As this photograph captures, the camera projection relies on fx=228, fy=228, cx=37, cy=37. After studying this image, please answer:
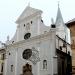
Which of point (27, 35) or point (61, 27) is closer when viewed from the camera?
point (27, 35)

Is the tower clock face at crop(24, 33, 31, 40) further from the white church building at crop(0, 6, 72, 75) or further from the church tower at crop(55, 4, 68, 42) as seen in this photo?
the church tower at crop(55, 4, 68, 42)

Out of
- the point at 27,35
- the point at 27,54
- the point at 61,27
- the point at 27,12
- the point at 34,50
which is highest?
the point at 27,12

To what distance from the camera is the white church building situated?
27.8 meters

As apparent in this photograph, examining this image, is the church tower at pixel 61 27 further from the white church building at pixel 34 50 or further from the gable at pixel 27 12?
the gable at pixel 27 12

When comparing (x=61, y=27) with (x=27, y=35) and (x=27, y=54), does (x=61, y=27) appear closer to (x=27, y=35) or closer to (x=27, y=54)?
(x=27, y=35)

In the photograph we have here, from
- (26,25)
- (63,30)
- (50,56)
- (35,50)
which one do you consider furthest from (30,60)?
(63,30)

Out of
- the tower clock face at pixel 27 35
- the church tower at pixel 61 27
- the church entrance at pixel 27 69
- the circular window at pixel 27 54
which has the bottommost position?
the church entrance at pixel 27 69

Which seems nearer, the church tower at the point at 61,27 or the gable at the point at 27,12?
the gable at the point at 27,12

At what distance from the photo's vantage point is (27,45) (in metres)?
30.9

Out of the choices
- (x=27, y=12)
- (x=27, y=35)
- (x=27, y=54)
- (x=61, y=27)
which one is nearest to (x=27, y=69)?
(x=27, y=54)

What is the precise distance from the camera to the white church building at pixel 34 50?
27.8 m

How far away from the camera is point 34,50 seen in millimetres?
29688

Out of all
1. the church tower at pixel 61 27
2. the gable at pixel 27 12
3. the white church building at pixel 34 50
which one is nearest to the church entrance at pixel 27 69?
the white church building at pixel 34 50

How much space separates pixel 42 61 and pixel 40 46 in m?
2.07
